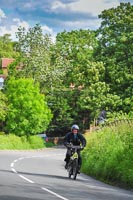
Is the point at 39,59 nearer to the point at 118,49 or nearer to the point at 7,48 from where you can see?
the point at 118,49

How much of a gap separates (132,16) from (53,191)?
52250 millimetres

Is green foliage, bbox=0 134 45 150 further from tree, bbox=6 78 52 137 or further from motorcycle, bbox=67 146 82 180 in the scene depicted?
motorcycle, bbox=67 146 82 180

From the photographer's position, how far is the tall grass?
20016 mm

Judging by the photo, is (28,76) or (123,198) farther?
(28,76)

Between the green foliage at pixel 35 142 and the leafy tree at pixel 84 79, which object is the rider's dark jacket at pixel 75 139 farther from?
the green foliage at pixel 35 142

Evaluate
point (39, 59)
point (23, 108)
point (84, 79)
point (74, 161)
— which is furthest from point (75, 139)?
point (39, 59)

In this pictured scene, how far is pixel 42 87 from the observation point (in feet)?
258

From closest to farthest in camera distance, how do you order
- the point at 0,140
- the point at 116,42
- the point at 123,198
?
the point at 123,198 → the point at 0,140 → the point at 116,42

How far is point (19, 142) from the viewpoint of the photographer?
65188 millimetres

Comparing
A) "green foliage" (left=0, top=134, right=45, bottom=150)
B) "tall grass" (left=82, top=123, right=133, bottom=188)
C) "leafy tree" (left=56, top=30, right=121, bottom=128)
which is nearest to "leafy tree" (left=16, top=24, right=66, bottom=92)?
"leafy tree" (left=56, top=30, right=121, bottom=128)

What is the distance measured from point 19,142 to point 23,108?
4539 millimetres

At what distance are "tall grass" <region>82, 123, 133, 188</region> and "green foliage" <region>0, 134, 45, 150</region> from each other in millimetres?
33207

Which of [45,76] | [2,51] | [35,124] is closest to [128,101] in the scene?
[35,124]

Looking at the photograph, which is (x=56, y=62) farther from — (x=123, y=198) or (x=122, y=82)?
(x=123, y=198)
